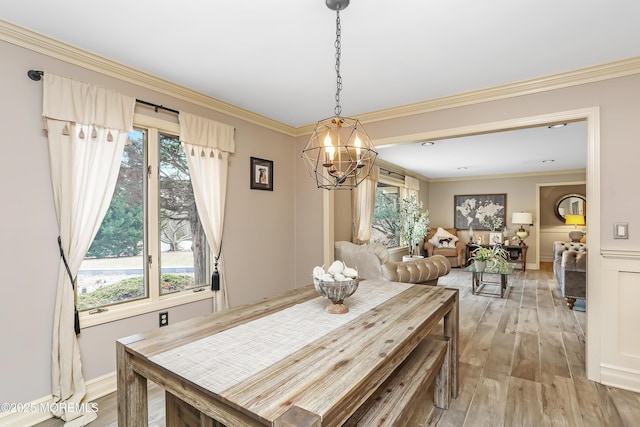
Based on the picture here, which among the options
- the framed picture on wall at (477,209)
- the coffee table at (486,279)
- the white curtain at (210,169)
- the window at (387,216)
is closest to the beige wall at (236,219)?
the white curtain at (210,169)

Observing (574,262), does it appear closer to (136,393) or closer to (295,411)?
(295,411)

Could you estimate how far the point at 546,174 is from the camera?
7.29 meters

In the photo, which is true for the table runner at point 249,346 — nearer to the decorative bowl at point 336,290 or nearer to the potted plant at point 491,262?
the decorative bowl at point 336,290

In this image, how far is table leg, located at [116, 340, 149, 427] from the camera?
4.25ft

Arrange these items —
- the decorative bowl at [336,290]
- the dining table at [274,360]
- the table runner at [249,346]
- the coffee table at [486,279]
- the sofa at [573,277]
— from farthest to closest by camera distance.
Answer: the coffee table at [486,279]
the sofa at [573,277]
the decorative bowl at [336,290]
the table runner at [249,346]
the dining table at [274,360]

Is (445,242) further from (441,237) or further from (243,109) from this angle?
(243,109)

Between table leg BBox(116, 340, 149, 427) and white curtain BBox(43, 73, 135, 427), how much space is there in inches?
40.1

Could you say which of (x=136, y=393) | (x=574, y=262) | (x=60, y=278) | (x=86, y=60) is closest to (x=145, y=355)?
(x=136, y=393)

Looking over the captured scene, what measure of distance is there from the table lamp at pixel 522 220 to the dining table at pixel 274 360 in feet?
21.6

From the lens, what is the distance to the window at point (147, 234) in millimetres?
2312

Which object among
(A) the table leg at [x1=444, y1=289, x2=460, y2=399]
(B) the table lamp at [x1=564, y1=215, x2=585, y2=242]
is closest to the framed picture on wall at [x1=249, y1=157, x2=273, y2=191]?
(A) the table leg at [x1=444, y1=289, x2=460, y2=399]

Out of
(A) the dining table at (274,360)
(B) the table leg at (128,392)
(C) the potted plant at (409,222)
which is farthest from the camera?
(C) the potted plant at (409,222)

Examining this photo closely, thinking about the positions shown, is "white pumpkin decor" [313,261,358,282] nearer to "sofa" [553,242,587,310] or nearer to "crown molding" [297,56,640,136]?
"crown molding" [297,56,640,136]

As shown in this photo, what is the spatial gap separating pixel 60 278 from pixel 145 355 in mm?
1330
